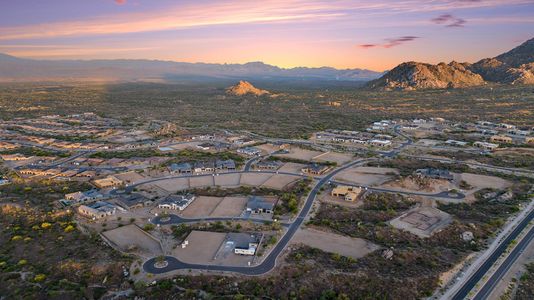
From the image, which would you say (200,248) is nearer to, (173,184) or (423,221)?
(173,184)

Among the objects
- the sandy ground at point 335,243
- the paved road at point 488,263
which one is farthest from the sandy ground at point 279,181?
the paved road at point 488,263

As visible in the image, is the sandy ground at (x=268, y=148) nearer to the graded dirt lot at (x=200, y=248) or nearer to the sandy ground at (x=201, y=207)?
the sandy ground at (x=201, y=207)

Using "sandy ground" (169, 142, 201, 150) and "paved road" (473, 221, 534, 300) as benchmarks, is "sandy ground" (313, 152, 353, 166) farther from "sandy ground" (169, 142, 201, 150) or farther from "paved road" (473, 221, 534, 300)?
"paved road" (473, 221, 534, 300)

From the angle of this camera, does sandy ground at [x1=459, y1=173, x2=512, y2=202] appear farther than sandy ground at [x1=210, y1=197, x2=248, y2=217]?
Yes

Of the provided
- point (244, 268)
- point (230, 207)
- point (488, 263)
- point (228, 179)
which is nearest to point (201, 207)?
point (230, 207)

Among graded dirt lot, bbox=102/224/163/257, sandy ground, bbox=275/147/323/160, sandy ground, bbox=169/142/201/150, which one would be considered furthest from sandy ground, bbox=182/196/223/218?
sandy ground, bbox=169/142/201/150

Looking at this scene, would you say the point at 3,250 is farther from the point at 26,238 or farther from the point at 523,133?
the point at 523,133
